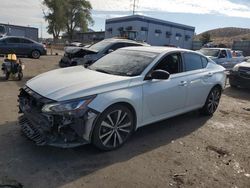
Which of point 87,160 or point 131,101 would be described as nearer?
point 87,160

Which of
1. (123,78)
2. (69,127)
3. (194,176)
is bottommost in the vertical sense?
(194,176)

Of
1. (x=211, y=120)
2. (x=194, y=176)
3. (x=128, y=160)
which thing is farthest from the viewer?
(x=211, y=120)

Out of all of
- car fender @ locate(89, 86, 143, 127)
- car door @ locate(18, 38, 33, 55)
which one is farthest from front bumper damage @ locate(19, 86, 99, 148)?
car door @ locate(18, 38, 33, 55)

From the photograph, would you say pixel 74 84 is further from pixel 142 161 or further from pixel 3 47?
pixel 3 47

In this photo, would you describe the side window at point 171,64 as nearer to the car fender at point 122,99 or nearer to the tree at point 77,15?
the car fender at point 122,99

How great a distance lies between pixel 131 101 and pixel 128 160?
91 centimetres

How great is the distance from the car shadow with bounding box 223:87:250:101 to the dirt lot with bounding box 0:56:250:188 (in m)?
4.20

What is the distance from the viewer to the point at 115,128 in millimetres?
4406

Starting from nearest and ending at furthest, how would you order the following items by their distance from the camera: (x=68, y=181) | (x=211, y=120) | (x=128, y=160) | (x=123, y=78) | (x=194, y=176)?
1. (x=68, y=181)
2. (x=194, y=176)
3. (x=128, y=160)
4. (x=123, y=78)
5. (x=211, y=120)

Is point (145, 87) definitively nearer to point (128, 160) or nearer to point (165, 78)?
point (165, 78)

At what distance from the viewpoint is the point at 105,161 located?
13.5ft

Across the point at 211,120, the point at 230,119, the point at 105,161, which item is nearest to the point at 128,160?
the point at 105,161

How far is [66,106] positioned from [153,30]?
48130mm

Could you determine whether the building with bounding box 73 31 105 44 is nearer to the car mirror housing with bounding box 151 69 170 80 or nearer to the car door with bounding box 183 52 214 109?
the car door with bounding box 183 52 214 109
